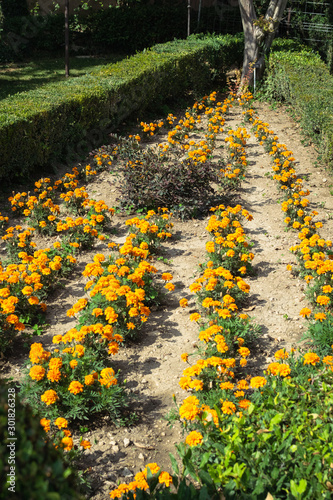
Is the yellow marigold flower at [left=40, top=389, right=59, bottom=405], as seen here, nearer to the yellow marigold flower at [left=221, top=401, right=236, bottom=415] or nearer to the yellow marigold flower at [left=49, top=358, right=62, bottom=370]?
the yellow marigold flower at [left=49, top=358, right=62, bottom=370]

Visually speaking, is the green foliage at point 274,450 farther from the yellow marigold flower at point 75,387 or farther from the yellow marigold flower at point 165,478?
the yellow marigold flower at point 75,387

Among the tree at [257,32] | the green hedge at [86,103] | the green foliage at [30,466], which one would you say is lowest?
the green foliage at [30,466]

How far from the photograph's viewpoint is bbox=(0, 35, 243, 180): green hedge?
6.67 meters

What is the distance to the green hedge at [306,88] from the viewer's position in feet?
25.0

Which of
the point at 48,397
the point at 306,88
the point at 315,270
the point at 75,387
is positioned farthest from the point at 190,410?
the point at 306,88

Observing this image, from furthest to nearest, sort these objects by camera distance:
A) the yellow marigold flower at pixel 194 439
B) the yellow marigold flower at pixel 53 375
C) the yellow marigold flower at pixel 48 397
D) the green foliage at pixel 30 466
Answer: the yellow marigold flower at pixel 53 375 < the yellow marigold flower at pixel 48 397 < the yellow marigold flower at pixel 194 439 < the green foliage at pixel 30 466

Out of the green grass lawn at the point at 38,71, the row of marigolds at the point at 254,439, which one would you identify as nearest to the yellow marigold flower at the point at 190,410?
the row of marigolds at the point at 254,439

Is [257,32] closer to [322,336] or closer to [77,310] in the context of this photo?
[322,336]

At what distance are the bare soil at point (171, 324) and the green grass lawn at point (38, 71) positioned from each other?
6.53 m

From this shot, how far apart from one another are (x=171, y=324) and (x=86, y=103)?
5064 millimetres

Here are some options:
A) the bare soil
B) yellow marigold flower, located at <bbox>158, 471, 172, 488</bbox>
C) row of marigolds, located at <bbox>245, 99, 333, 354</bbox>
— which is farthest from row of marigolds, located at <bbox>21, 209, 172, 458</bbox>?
row of marigolds, located at <bbox>245, 99, 333, 354</bbox>

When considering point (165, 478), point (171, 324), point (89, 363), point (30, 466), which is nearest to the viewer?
point (30, 466)

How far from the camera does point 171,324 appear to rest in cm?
423

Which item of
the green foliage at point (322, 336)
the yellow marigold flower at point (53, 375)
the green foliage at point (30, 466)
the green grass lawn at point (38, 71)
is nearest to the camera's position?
the green foliage at point (30, 466)
